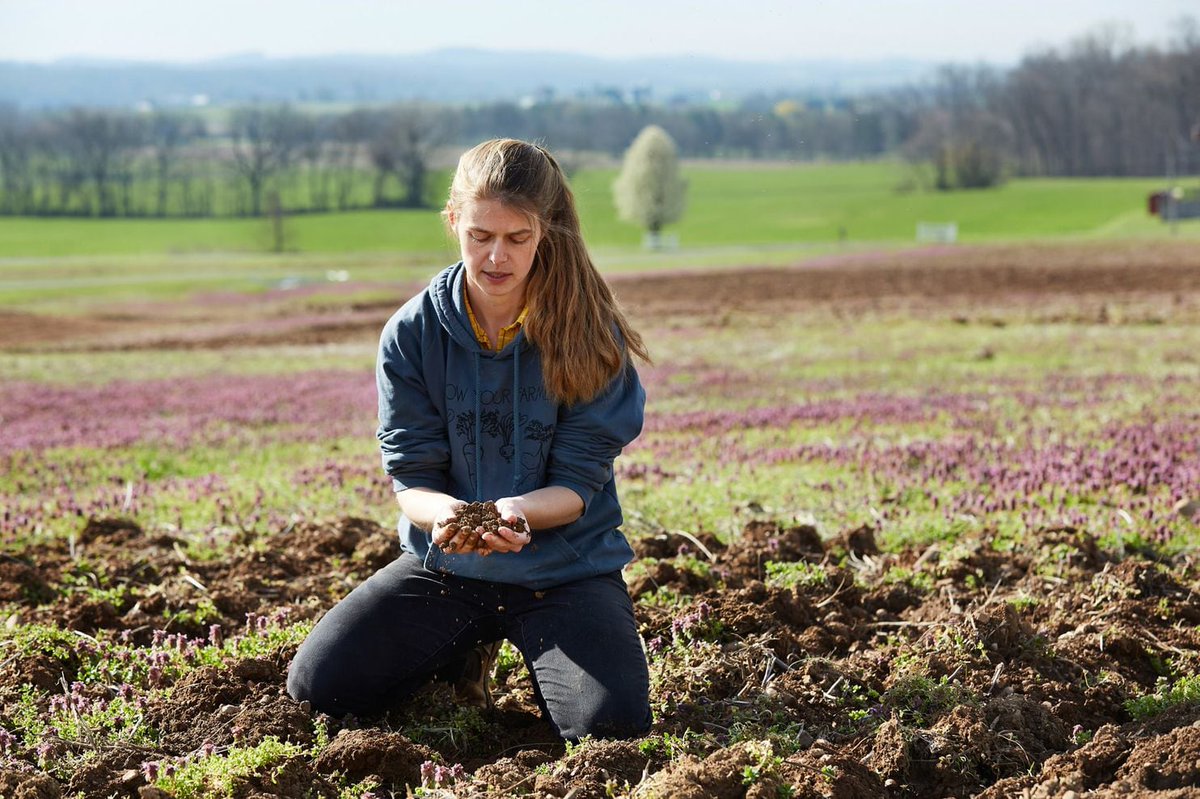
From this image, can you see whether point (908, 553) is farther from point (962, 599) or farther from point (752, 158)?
point (752, 158)

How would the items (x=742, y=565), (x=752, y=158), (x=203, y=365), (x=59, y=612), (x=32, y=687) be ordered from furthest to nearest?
(x=752, y=158) → (x=203, y=365) → (x=742, y=565) → (x=59, y=612) → (x=32, y=687)

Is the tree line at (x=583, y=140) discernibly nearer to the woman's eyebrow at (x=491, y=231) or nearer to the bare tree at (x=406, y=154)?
the bare tree at (x=406, y=154)

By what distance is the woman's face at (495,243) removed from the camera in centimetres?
480

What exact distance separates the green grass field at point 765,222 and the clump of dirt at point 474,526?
239 ft

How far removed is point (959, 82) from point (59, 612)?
126804mm

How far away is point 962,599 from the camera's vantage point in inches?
240

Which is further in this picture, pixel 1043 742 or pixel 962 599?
pixel 962 599

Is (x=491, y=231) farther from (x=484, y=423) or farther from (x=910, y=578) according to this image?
(x=910, y=578)

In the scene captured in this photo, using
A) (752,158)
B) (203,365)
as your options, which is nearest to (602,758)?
(203,365)

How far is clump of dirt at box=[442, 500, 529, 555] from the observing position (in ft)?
14.5

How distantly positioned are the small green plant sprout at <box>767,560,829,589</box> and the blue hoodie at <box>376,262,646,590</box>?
136 cm

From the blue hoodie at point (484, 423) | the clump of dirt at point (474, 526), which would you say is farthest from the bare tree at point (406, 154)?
the clump of dirt at point (474, 526)

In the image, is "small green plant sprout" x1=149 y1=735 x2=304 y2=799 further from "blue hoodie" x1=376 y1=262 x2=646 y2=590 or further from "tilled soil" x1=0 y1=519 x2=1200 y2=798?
"blue hoodie" x1=376 y1=262 x2=646 y2=590

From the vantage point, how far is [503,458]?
509 centimetres
